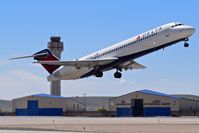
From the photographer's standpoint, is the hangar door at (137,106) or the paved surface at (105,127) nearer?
the paved surface at (105,127)

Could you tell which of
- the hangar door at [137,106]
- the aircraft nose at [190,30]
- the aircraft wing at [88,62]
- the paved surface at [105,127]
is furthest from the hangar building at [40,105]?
the aircraft nose at [190,30]

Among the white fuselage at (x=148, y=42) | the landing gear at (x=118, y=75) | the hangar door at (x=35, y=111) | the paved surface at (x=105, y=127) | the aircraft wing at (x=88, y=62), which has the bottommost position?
the paved surface at (x=105, y=127)

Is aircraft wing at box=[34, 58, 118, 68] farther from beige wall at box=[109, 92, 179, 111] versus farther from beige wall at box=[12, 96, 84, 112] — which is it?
beige wall at box=[12, 96, 84, 112]

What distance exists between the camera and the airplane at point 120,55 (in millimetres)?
59553

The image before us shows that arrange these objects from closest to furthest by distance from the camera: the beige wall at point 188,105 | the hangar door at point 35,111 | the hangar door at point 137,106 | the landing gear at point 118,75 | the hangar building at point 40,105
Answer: the landing gear at point 118,75, the hangar door at point 137,106, the beige wall at point 188,105, the hangar door at point 35,111, the hangar building at point 40,105

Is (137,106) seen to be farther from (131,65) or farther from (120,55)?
(120,55)

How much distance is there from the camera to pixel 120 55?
66.7 meters

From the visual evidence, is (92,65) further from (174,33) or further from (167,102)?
(167,102)

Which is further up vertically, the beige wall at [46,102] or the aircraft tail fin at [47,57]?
the aircraft tail fin at [47,57]

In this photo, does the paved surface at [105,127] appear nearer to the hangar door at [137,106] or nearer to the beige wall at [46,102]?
the hangar door at [137,106]

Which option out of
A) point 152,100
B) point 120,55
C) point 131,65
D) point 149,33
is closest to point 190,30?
point 149,33

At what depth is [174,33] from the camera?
194 feet

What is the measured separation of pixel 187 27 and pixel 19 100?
78.4 metres

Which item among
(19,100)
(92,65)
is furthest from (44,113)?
(92,65)
